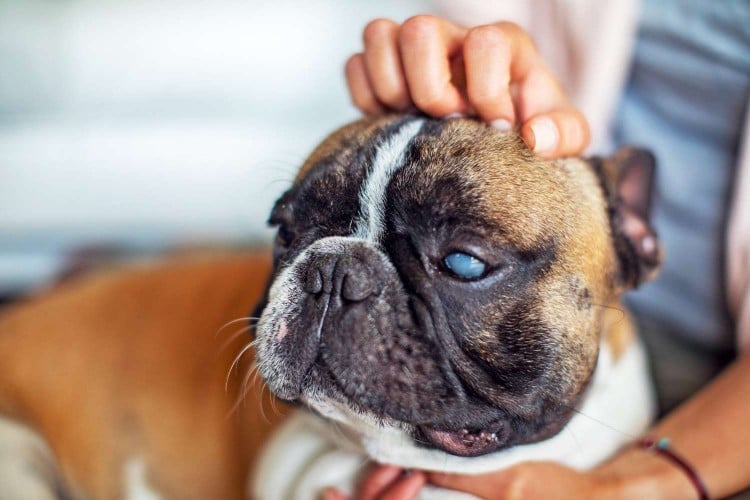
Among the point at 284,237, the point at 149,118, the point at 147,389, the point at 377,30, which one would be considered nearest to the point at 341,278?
the point at 284,237

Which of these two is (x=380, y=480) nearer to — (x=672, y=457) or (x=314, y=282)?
(x=314, y=282)

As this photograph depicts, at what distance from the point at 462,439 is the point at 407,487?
0.70 feet

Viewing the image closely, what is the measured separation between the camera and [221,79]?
313 centimetres

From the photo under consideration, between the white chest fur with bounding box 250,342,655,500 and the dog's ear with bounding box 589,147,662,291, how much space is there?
0.18 m

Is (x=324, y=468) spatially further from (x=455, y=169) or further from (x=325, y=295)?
(x=455, y=169)

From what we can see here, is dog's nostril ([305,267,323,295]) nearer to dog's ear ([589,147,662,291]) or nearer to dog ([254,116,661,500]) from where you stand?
dog ([254,116,661,500])

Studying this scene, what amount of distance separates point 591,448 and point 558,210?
499 mm

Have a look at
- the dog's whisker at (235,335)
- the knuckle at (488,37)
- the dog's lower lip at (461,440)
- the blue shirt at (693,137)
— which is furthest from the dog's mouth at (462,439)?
the blue shirt at (693,137)

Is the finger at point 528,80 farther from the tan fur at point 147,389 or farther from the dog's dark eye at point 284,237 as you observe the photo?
the tan fur at point 147,389

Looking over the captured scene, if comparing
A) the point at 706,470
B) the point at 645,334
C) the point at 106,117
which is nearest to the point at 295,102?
the point at 106,117

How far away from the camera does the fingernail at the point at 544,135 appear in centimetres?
128

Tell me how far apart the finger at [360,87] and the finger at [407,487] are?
710 millimetres

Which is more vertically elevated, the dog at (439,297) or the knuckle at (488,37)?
the knuckle at (488,37)

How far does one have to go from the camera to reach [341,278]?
1155 mm
